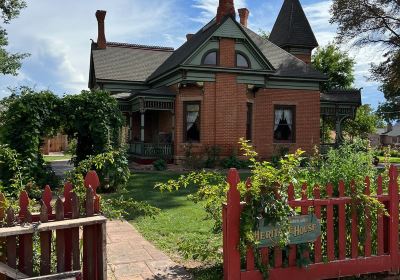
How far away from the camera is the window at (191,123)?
63.9ft

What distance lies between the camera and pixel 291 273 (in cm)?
447

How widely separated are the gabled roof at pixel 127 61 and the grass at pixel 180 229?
42.3 ft

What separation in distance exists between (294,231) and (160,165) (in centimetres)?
1388

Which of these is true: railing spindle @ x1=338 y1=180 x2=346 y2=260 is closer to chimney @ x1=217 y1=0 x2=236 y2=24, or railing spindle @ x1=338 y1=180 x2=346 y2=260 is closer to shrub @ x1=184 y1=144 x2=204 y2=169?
shrub @ x1=184 y1=144 x2=204 y2=169

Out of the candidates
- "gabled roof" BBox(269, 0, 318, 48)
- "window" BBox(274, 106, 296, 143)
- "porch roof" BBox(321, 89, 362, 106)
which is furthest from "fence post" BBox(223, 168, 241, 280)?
"gabled roof" BBox(269, 0, 318, 48)

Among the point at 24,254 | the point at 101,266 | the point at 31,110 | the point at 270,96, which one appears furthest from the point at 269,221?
the point at 270,96

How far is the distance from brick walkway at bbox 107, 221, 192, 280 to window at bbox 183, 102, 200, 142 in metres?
12.7

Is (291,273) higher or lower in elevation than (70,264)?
lower

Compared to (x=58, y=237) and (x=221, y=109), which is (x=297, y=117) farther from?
(x=58, y=237)

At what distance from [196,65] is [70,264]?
15301mm

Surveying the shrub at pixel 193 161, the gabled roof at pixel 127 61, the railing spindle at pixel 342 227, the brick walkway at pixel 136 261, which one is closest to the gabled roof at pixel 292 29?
the gabled roof at pixel 127 61

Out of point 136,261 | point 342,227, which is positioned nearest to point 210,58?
point 136,261

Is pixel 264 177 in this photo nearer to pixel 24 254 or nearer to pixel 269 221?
pixel 269 221

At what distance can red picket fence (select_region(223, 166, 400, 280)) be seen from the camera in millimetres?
4219
